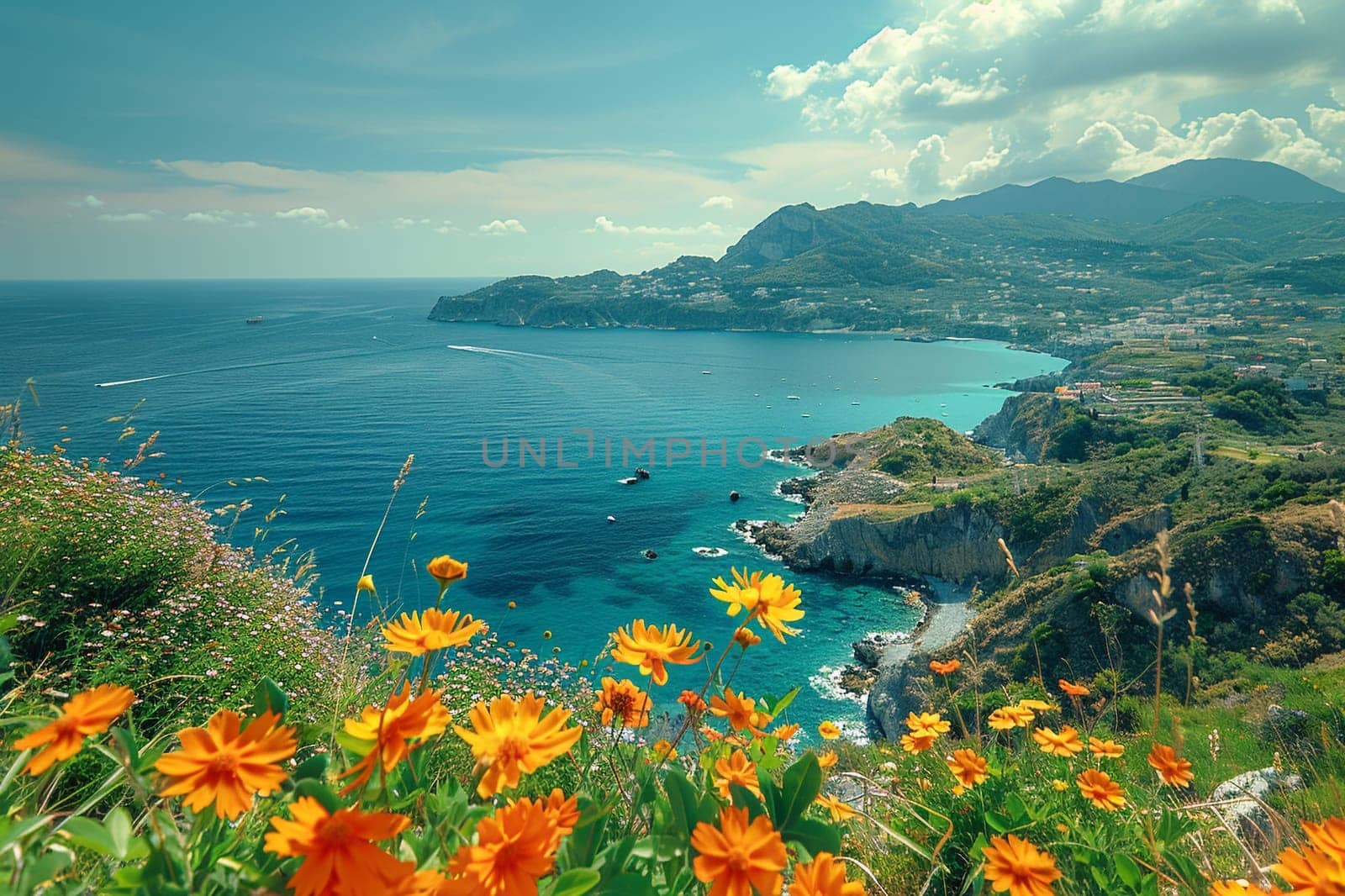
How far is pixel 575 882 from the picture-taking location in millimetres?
944

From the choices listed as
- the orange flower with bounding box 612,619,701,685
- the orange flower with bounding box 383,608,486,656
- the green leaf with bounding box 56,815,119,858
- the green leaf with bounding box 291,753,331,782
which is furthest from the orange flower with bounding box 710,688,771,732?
the green leaf with bounding box 56,815,119,858

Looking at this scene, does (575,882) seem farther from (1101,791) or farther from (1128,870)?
(1101,791)

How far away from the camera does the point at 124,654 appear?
352cm

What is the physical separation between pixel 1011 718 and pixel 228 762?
2.53 metres

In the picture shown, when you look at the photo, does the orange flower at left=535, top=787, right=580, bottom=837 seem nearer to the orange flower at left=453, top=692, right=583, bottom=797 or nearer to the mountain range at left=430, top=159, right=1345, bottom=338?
the orange flower at left=453, top=692, right=583, bottom=797

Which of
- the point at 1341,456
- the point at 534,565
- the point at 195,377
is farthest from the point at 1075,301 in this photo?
the point at 195,377

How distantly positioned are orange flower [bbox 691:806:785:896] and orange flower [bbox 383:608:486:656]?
0.57m

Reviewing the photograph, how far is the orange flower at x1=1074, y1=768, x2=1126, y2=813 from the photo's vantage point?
6.38ft

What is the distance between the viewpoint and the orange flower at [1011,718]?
2343mm

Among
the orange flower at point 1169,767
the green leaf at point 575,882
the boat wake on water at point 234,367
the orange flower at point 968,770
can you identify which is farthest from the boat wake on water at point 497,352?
the green leaf at point 575,882

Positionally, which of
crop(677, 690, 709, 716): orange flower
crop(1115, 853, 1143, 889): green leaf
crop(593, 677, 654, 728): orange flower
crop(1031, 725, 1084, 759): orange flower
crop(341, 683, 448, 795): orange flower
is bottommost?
crop(1031, 725, 1084, 759): orange flower

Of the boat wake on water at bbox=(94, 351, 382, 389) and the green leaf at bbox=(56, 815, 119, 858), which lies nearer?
the green leaf at bbox=(56, 815, 119, 858)

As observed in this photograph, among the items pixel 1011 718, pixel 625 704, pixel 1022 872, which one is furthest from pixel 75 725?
pixel 1011 718

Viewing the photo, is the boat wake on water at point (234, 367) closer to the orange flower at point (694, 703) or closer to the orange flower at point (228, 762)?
the orange flower at point (694, 703)
